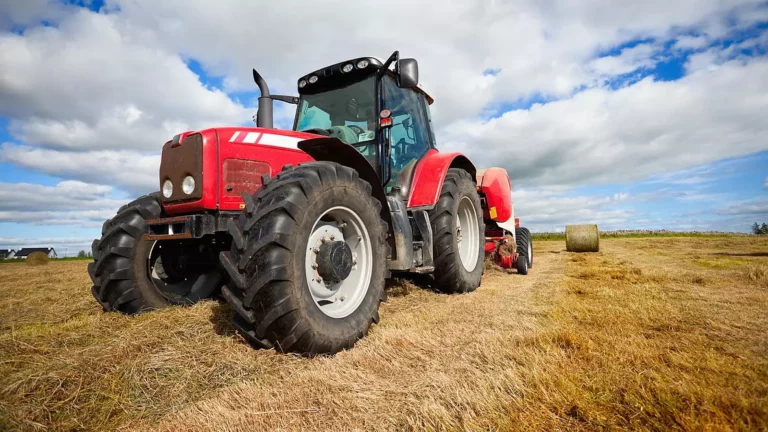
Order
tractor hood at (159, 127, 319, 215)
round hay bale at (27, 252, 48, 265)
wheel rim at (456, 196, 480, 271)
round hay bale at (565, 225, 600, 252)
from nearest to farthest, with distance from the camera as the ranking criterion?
tractor hood at (159, 127, 319, 215)
wheel rim at (456, 196, 480, 271)
round hay bale at (565, 225, 600, 252)
round hay bale at (27, 252, 48, 265)

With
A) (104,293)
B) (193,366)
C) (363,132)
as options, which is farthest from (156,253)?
(363,132)

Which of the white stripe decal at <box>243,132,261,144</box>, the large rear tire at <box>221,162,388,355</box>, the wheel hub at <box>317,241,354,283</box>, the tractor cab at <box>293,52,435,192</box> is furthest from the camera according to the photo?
the tractor cab at <box>293,52,435,192</box>

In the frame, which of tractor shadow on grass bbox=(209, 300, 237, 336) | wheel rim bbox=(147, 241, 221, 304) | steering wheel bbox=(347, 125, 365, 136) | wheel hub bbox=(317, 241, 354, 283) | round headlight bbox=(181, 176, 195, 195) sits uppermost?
steering wheel bbox=(347, 125, 365, 136)

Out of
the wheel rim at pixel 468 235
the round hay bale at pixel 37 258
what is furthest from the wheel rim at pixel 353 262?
the round hay bale at pixel 37 258

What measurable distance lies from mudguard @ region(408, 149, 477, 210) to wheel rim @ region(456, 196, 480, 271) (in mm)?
796

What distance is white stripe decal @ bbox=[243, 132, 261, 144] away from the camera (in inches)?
114

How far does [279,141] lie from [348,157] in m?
0.52

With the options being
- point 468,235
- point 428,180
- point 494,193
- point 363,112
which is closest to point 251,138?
point 363,112

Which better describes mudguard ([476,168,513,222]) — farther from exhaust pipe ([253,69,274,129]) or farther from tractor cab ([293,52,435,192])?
exhaust pipe ([253,69,274,129])

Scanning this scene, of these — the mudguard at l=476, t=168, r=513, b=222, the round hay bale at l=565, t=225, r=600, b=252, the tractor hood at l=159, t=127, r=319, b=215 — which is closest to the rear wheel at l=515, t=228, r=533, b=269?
the mudguard at l=476, t=168, r=513, b=222

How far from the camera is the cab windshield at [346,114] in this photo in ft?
12.9

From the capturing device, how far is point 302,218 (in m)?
2.27

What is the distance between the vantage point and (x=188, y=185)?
2764 millimetres

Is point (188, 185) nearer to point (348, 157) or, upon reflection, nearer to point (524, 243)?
point (348, 157)
